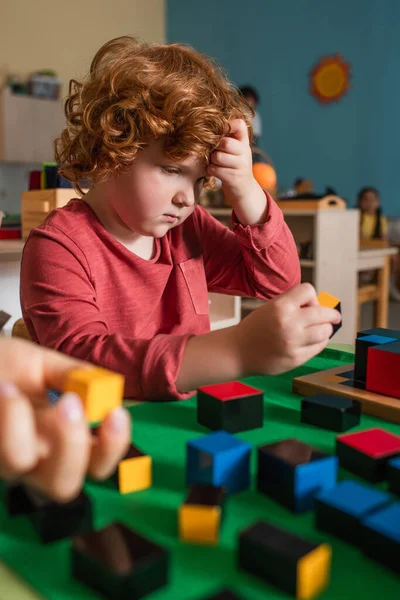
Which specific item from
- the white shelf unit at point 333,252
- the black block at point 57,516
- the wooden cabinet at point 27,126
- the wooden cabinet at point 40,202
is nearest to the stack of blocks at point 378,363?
the black block at point 57,516

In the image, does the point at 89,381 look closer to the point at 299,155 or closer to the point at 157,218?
the point at 157,218

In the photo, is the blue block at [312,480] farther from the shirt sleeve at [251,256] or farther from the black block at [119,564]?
the shirt sleeve at [251,256]

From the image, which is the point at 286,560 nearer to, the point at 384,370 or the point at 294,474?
the point at 294,474

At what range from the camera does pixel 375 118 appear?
4477 millimetres

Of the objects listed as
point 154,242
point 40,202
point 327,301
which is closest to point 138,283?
point 154,242

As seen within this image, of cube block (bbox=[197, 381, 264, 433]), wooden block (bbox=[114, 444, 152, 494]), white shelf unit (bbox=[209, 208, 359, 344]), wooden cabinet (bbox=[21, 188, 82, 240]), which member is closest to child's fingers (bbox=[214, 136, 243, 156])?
cube block (bbox=[197, 381, 264, 433])

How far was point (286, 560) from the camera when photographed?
0.30 metres

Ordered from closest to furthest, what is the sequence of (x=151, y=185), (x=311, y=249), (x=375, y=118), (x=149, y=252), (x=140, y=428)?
1. (x=140, y=428)
2. (x=151, y=185)
3. (x=149, y=252)
4. (x=311, y=249)
5. (x=375, y=118)

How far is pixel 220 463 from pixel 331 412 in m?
0.15

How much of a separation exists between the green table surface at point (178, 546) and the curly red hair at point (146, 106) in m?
0.37

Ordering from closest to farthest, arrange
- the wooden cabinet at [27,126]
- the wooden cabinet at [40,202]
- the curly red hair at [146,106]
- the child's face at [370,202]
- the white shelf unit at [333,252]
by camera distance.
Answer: the curly red hair at [146,106] < the wooden cabinet at [40,202] < the white shelf unit at [333,252] < the child's face at [370,202] < the wooden cabinet at [27,126]

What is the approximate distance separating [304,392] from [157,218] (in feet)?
0.91

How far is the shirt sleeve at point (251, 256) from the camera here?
857 millimetres

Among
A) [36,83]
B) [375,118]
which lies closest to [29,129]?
[36,83]
